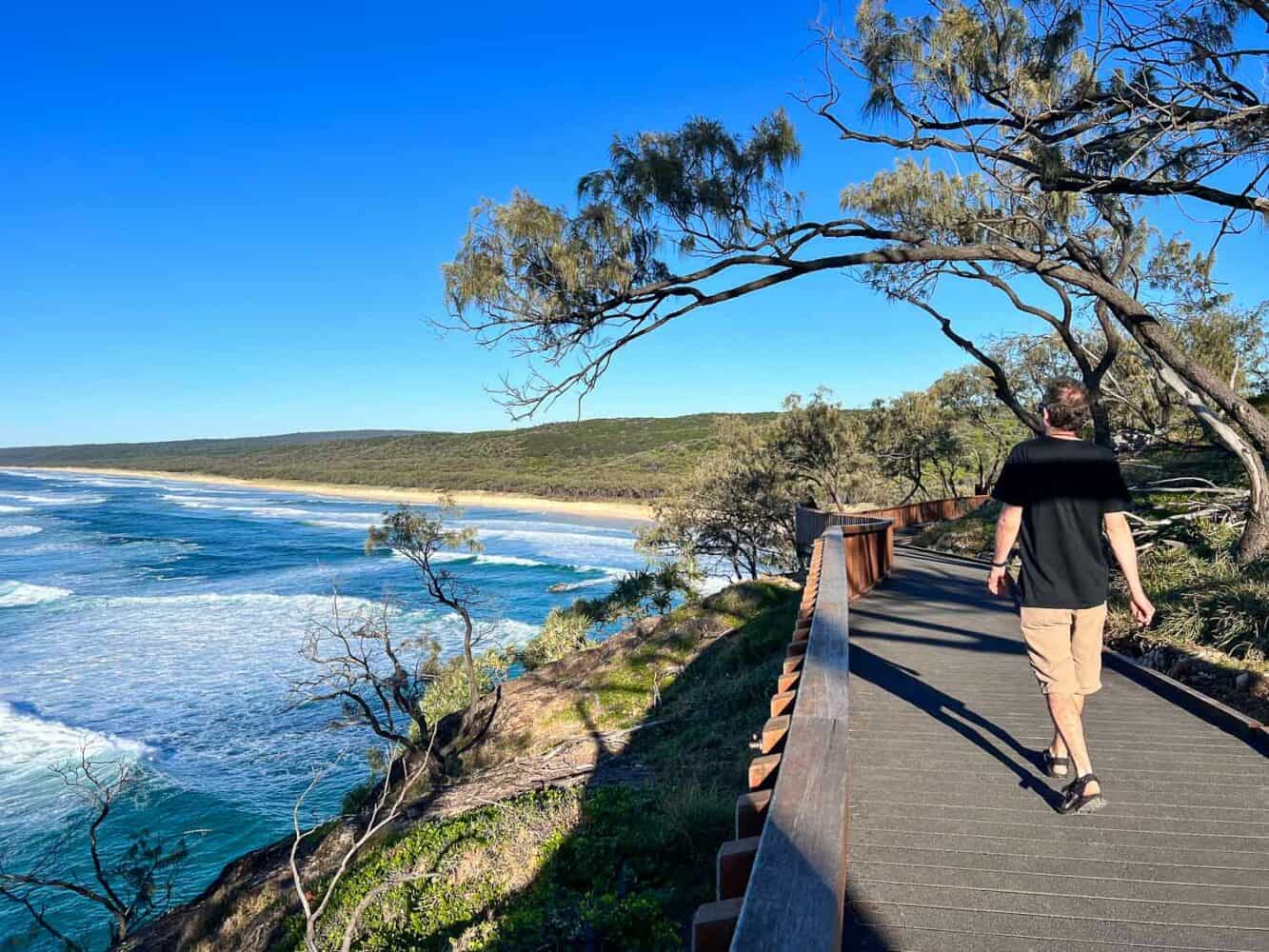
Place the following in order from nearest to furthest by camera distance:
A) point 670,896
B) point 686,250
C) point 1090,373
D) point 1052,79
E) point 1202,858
A: point 1202,858, point 670,896, point 1052,79, point 686,250, point 1090,373

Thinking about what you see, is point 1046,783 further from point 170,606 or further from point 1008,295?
point 170,606

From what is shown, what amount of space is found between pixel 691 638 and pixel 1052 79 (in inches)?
399

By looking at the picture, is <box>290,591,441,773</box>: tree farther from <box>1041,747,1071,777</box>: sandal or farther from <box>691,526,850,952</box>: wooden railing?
<box>1041,747,1071,777</box>: sandal

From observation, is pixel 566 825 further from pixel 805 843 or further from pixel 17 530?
pixel 17 530

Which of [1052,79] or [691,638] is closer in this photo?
[1052,79]

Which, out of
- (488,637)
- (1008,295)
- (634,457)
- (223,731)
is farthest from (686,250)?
(634,457)

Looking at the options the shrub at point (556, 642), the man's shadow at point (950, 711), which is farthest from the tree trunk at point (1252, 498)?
the shrub at point (556, 642)

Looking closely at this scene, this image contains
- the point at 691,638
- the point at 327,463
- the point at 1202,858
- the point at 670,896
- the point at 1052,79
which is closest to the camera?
the point at 1202,858

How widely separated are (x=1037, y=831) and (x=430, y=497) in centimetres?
9143

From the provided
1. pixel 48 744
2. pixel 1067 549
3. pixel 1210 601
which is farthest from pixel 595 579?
pixel 1067 549

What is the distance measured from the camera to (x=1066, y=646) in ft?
12.0

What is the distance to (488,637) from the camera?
29.0 m

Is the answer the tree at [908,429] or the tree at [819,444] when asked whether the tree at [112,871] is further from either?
the tree at [908,429]

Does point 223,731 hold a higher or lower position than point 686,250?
lower
